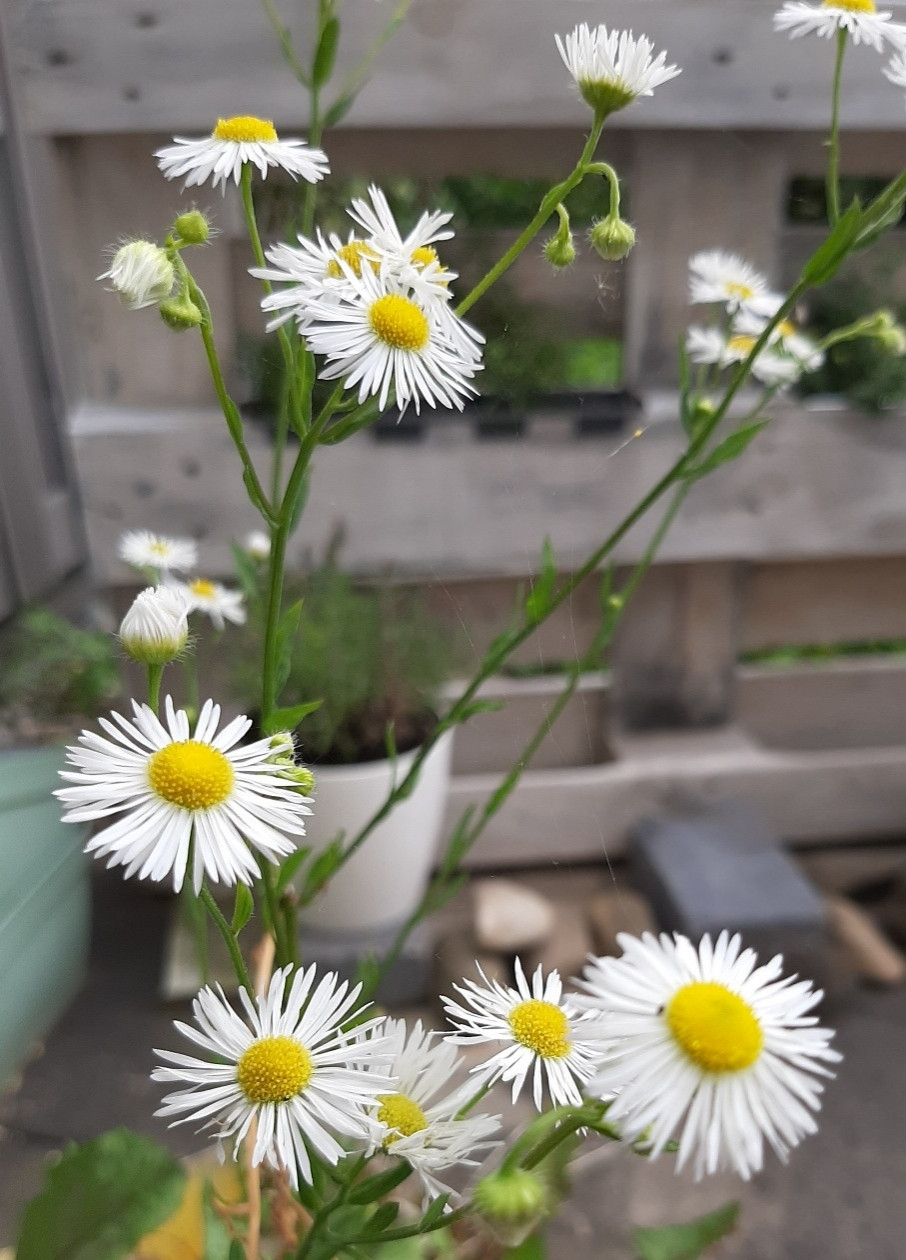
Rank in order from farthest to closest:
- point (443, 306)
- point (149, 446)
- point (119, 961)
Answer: point (149, 446), point (119, 961), point (443, 306)

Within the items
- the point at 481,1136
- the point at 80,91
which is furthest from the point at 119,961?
the point at 80,91

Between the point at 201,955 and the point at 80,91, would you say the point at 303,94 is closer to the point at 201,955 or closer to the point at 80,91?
the point at 80,91

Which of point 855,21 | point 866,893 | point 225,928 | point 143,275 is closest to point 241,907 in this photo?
point 225,928

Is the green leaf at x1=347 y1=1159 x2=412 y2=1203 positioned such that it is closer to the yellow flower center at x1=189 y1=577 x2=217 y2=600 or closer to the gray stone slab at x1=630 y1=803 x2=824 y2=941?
the yellow flower center at x1=189 y1=577 x2=217 y2=600

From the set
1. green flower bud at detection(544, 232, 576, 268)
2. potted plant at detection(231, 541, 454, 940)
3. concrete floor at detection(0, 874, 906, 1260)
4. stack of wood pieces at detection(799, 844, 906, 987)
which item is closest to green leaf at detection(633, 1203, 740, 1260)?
concrete floor at detection(0, 874, 906, 1260)

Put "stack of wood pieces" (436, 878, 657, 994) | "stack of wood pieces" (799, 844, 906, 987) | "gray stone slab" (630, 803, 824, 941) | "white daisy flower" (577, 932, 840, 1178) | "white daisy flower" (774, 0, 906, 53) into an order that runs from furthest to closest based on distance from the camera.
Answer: "stack of wood pieces" (799, 844, 906, 987), "gray stone slab" (630, 803, 824, 941), "stack of wood pieces" (436, 878, 657, 994), "white daisy flower" (774, 0, 906, 53), "white daisy flower" (577, 932, 840, 1178)

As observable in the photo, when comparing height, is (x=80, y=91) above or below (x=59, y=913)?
above
